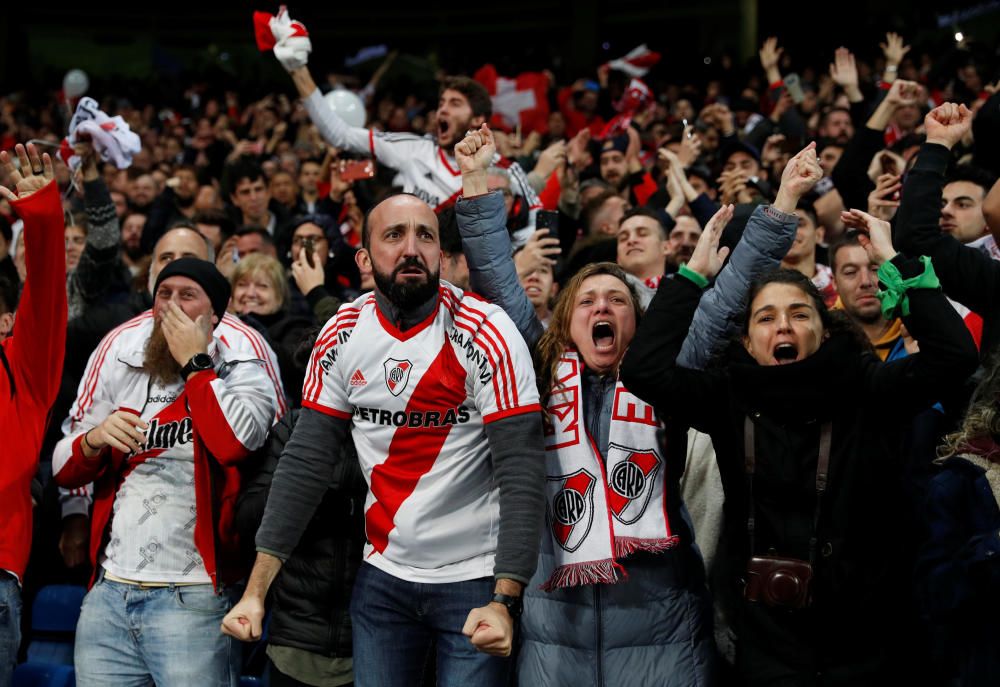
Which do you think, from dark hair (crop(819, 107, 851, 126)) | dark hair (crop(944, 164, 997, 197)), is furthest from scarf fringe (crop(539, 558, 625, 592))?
dark hair (crop(819, 107, 851, 126))

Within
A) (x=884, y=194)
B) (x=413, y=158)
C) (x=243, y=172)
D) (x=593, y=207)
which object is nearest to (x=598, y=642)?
(x=884, y=194)

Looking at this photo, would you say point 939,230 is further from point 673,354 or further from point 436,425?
point 436,425

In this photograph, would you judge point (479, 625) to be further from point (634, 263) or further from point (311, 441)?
point (634, 263)

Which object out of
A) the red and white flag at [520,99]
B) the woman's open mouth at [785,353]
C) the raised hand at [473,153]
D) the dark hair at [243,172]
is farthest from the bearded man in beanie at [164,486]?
the red and white flag at [520,99]

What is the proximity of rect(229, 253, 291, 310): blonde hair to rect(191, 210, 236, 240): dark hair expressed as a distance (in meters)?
1.55

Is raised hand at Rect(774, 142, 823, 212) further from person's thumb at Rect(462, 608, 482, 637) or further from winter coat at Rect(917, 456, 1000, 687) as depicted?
person's thumb at Rect(462, 608, 482, 637)

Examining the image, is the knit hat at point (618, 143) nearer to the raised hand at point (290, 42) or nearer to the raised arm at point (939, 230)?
the raised hand at point (290, 42)

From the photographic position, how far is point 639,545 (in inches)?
128

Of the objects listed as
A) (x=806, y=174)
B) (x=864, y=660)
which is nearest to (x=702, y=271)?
(x=806, y=174)

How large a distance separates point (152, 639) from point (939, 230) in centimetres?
276

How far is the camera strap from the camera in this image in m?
3.13

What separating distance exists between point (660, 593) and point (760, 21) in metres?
15.8

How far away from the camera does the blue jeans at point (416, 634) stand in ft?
9.81

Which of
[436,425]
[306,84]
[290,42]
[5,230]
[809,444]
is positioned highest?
[290,42]
